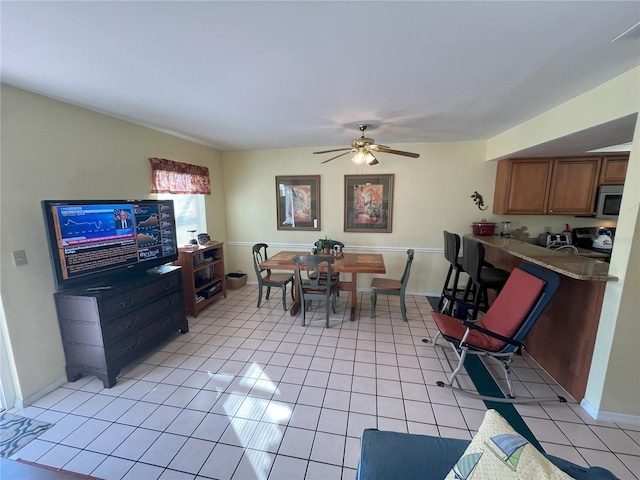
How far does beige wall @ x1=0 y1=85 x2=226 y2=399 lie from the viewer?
1.90 m

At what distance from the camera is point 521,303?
7.15 ft

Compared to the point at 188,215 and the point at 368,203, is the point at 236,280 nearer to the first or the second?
the point at 188,215

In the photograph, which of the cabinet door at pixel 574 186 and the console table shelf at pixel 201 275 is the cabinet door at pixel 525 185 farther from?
the console table shelf at pixel 201 275

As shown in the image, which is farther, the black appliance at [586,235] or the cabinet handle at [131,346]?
the black appliance at [586,235]

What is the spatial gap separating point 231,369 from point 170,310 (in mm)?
973

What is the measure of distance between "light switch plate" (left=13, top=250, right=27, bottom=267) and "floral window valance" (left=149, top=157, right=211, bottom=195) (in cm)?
134

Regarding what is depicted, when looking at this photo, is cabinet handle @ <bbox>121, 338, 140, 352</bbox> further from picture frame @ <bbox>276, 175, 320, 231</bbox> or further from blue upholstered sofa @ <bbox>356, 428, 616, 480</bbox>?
picture frame @ <bbox>276, 175, 320, 231</bbox>

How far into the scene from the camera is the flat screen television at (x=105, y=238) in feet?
6.64

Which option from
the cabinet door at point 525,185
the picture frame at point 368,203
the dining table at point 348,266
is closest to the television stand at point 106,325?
the dining table at point 348,266

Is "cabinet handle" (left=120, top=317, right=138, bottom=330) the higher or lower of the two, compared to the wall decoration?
lower

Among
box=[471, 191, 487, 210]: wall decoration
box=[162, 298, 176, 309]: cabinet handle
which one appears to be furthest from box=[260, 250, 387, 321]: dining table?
box=[471, 191, 487, 210]: wall decoration

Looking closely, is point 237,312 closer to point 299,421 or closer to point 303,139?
point 299,421

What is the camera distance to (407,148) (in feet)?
13.1

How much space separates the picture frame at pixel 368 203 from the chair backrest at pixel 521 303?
6.60 feet
